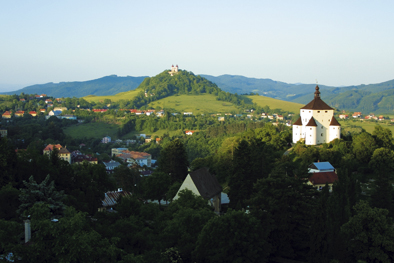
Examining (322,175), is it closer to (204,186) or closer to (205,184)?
(205,184)

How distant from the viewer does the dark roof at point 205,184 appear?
32.1 meters

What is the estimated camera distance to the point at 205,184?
33.2 meters

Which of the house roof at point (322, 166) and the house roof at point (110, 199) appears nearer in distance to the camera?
the house roof at point (110, 199)

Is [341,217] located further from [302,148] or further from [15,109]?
[15,109]

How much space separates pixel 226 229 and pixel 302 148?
1136 inches

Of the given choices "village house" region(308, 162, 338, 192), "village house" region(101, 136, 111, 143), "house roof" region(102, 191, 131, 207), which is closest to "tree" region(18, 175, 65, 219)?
"house roof" region(102, 191, 131, 207)

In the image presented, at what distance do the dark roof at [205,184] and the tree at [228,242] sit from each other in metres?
10.4

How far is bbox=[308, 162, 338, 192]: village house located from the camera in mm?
37894

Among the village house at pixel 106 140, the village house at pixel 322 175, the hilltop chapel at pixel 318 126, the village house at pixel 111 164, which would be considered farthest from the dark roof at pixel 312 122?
the village house at pixel 106 140

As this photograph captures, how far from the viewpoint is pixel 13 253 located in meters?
14.5

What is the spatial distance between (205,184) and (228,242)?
1237cm

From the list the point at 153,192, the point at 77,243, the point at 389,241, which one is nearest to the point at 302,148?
the point at 153,192

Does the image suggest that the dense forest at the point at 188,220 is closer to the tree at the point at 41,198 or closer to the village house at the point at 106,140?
the tree at the point at 41,198

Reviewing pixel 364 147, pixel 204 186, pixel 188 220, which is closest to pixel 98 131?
pixel 364 147
